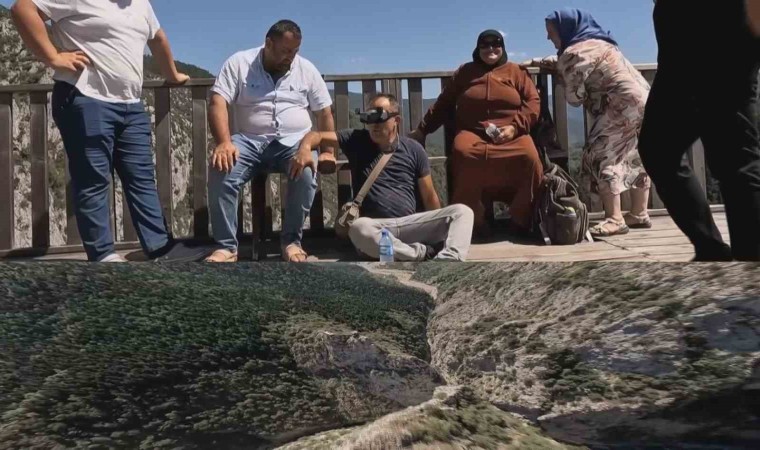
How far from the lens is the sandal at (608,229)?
10.4 ft

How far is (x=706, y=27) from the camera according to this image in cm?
146

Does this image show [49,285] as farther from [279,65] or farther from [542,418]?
[279,65]

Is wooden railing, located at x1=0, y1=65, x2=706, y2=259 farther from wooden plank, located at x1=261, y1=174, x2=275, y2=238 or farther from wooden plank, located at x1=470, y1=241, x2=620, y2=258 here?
wooden plank, located at x1=470, y1=241, x2=620, y2=258

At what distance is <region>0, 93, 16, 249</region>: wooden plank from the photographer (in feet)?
10.9

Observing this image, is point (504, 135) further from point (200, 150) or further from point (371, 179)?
point (200, 150)

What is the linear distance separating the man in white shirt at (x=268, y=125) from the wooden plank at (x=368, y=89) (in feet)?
1.38

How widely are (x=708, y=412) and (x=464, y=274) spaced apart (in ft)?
1.18

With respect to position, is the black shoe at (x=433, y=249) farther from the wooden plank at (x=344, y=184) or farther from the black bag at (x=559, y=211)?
the wooden plank at (x=344, y=184)

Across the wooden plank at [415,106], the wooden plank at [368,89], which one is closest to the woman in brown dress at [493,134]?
the wooden plank at [415,106]

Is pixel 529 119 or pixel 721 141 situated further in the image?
pixel 529 119

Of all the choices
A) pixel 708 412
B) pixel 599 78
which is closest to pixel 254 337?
pixel 708 412

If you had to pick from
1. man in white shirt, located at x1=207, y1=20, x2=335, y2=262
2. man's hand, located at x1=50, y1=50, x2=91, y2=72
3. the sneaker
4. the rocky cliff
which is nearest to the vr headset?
man in white shirt, located at x1=207, y1=20, x2=335, y2=262

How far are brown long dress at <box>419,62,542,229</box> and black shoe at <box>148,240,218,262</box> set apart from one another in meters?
1.30

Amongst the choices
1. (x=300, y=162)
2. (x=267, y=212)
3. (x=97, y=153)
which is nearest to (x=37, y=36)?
(x=97, y=153)
